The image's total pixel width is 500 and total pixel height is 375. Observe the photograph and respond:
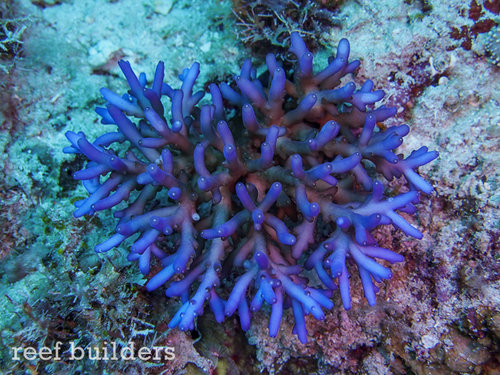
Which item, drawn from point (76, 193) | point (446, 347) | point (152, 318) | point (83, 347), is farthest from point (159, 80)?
point (446, 347)

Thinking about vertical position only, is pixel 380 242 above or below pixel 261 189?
below

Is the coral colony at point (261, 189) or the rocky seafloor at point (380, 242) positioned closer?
the coral colony at point (261, 189)

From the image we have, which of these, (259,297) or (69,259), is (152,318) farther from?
(259,297)

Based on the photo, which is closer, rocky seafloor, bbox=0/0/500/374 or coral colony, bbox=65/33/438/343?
coral colony, bbox=65/33/438/343

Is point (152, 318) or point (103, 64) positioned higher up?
point (103, 64)
